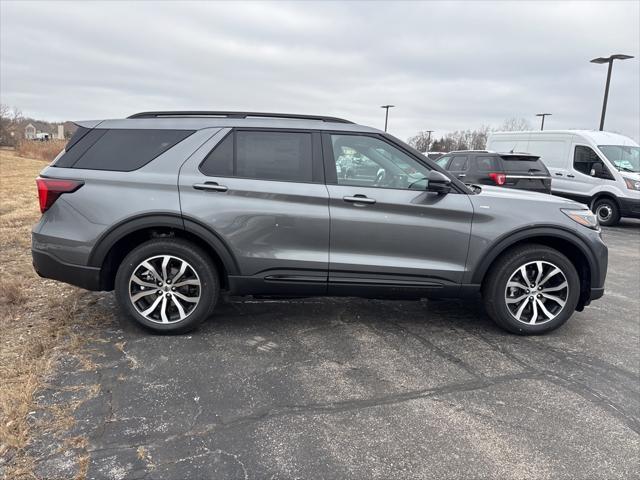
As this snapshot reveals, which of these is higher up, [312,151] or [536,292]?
[312,151]

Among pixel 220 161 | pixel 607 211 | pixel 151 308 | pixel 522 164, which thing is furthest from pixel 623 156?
→ pixel 151 308

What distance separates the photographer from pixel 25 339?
3.89m

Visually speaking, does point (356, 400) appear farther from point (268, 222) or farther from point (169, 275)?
point (169, 275)

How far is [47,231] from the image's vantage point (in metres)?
3.96

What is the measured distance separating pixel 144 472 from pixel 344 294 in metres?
2.18

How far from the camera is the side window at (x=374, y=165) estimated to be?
4133mm

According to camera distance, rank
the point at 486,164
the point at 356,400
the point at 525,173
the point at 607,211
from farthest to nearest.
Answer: the point at 607,211 → the point at 486,164 → the point at 525,173 → the point at 356,400

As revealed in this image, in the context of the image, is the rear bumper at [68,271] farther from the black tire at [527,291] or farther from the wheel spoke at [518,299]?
the wheel spoke at [518,299]

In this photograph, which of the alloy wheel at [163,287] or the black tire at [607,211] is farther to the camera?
the black tire at [607,211]

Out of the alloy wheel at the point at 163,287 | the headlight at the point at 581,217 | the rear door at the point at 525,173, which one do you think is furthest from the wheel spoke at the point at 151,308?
the rear door at the point at 525,173

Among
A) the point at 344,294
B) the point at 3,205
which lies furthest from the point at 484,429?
the point at 3,205

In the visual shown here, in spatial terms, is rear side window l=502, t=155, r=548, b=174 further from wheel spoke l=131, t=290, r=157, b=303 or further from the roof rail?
wheel spoke l=131, t=290, r=157, b=303

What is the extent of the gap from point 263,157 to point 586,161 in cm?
1191

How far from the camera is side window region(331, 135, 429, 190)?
4133mm
